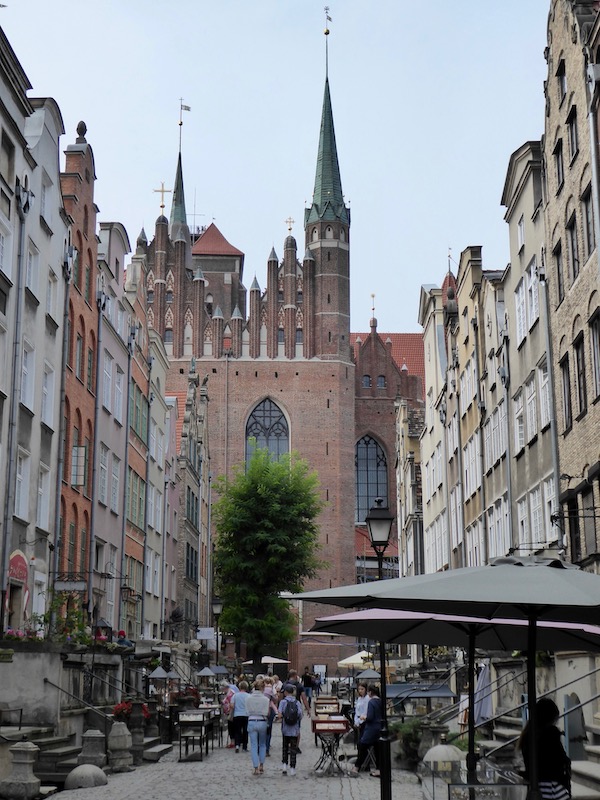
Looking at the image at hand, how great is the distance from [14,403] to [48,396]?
344cm

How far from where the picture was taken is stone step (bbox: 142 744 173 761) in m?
19.6

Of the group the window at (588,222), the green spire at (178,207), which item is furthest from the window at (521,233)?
the green spire at (178,207)

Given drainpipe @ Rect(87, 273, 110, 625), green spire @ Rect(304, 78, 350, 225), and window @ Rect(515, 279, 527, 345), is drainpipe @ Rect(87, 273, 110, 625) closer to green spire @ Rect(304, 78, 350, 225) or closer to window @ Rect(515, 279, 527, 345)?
window @ Rect(515, 279, 527, 345)

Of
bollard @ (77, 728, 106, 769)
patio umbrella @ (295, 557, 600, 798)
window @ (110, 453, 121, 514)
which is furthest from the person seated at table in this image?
window @ (110, 453, 121, 514)

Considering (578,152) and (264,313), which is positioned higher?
(264,313)

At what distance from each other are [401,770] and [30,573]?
8.25 metres

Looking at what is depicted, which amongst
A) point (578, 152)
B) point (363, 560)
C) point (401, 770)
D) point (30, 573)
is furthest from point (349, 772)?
point (363, 560)

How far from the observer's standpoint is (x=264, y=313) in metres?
65.8

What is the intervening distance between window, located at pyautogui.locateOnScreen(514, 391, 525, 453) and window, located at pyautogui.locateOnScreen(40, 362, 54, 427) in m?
9.63

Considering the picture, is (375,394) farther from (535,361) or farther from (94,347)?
(535,361)

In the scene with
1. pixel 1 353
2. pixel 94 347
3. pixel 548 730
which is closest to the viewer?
pixel 548 730

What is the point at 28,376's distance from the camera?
74.2ft

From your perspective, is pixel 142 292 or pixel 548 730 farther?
pixel 142 292

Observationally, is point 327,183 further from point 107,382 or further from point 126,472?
point 107,382
